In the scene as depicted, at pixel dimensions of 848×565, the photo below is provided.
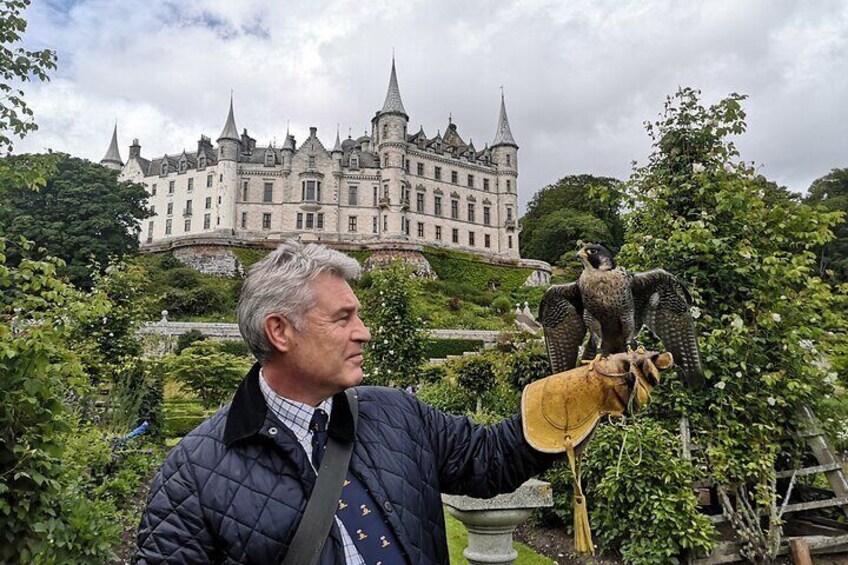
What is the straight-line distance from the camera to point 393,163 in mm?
51281

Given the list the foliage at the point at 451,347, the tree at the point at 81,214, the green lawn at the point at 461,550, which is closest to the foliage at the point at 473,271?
the foliage at the point at 451,347

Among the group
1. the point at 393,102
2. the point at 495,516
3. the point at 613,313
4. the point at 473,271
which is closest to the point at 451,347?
the point at 473,271

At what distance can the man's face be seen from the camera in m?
1.57

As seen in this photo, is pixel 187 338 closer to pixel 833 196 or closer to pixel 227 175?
pixel 227 175

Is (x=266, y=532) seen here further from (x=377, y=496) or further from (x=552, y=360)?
(x=552, y=360)

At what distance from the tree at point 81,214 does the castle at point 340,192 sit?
8899 millimetres

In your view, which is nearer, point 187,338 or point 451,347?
point 187,338

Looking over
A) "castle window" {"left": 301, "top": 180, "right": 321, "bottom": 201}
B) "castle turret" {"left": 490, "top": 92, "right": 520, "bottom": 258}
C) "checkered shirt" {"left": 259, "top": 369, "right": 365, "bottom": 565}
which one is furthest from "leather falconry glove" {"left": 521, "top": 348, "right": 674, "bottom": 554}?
"castle turret" {"left": 490, "top": 92, "right": 520, "bottom": 258}

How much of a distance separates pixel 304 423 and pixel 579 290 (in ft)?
4.87

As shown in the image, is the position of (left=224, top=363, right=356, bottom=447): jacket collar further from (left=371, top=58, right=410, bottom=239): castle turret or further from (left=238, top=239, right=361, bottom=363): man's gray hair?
(left=371, top=58, right=410, bottom=239): castle turret

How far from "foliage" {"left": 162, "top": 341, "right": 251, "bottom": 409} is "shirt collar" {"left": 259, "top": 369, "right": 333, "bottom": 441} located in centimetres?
1160

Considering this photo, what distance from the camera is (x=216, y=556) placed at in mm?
1396

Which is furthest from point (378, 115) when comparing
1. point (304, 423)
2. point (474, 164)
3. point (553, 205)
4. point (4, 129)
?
point (304, 423)

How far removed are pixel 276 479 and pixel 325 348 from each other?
379mm
